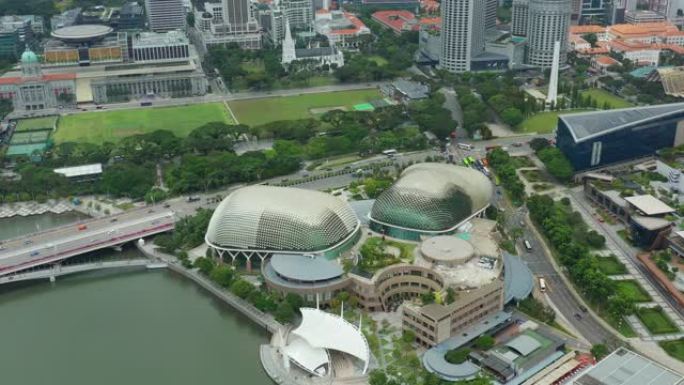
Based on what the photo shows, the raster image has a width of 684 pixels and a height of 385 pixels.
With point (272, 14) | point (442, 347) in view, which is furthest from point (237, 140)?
point (272, 14)

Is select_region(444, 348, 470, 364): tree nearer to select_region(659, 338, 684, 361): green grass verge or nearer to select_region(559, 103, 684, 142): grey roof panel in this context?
select_region(659, 338, 684, 361): green grass verge

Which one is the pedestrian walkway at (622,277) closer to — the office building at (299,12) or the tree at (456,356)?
the tree at (456,356)

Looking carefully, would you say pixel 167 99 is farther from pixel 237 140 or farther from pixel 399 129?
pixel 399 129

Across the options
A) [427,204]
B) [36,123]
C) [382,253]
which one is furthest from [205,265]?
[36,123]

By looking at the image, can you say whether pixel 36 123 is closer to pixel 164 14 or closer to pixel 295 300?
pixel 164 14

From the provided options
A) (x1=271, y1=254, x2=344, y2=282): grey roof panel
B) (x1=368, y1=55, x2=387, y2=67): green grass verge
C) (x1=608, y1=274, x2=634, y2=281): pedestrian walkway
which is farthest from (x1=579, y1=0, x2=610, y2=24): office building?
(x1=271, y1=254, x2=344, y2=282): grey roof panel

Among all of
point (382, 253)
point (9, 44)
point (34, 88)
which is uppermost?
point (9, 44)
